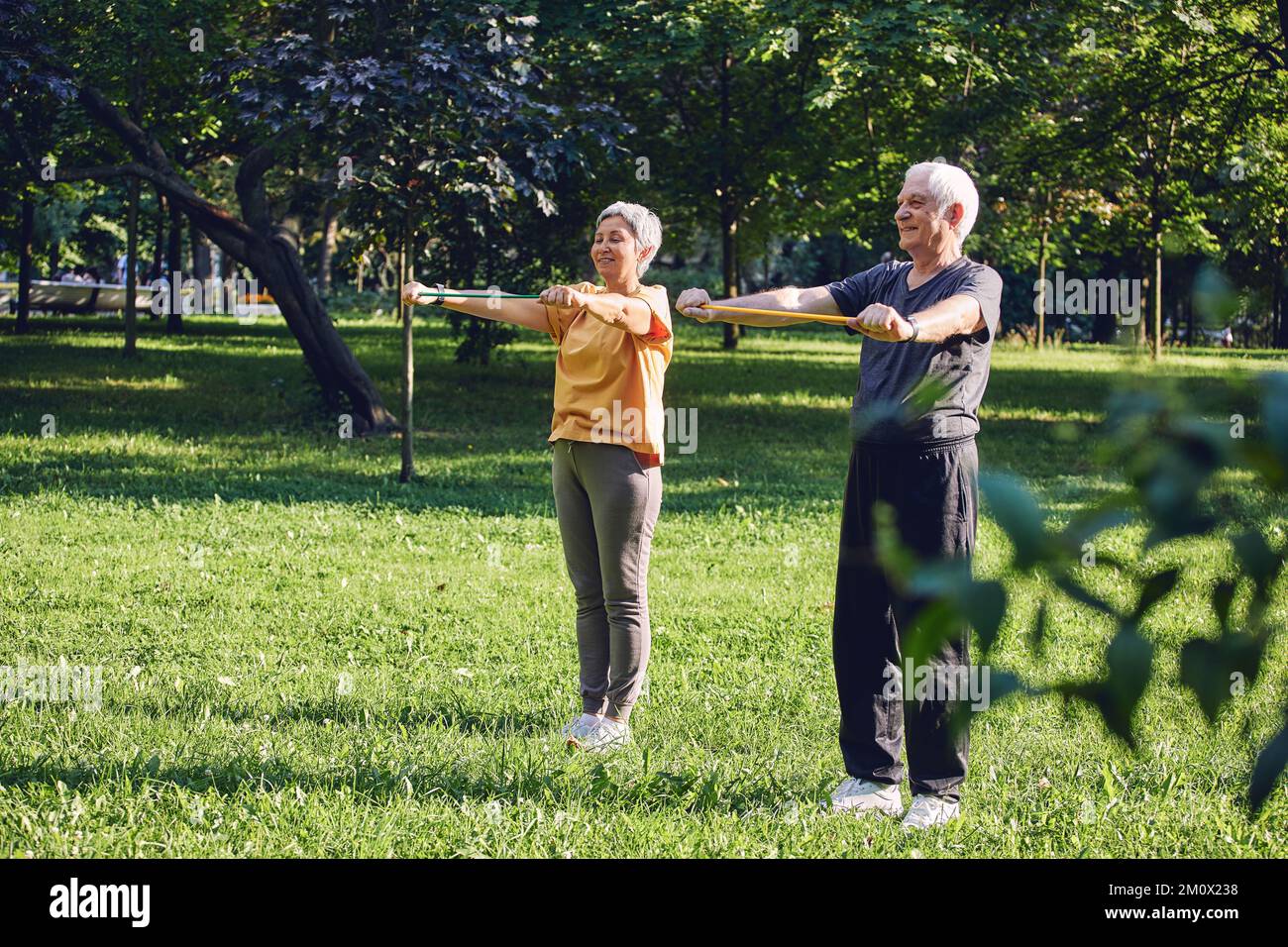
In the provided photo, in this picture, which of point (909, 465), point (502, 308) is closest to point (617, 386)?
point (502, 308)

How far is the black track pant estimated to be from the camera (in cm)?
425

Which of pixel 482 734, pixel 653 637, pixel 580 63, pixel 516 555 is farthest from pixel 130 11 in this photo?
pixel 482 734

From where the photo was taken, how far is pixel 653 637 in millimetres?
6754

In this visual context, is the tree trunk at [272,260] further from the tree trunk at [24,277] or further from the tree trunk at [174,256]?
the tree trunk at [24,277]

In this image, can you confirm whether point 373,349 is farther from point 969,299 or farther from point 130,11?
point 969,299

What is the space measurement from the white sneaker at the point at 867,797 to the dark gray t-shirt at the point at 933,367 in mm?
1164

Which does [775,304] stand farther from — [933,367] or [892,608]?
[892,608]

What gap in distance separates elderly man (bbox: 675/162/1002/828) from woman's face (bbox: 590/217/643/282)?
1.53ft

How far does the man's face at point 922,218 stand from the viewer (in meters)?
4.17

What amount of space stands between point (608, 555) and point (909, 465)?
1233mm

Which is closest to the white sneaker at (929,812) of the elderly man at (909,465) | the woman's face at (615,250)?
the elderly man at (909,465)

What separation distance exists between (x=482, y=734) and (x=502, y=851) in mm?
1313

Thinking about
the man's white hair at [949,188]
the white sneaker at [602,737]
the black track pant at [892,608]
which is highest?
the man's white hair at [949,188]

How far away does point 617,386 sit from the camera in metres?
4.86
